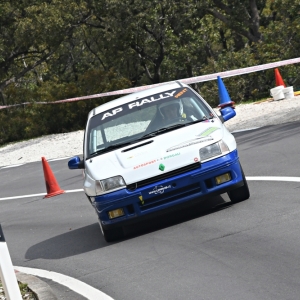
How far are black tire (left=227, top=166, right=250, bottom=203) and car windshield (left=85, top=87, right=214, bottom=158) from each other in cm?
105

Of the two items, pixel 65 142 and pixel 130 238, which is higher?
pixel 130 238

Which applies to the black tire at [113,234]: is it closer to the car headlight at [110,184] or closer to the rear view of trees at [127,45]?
the car headlight at [110,184]

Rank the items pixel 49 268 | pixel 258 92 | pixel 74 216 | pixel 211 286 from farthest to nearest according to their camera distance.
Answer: pixel 258 92
pixel 74 216
pixel 49 268
pixel 211 286

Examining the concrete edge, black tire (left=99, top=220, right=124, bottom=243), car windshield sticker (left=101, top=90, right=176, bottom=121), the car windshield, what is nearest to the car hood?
the car windshield

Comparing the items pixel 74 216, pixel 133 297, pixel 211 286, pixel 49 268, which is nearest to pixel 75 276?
pixel 49 268

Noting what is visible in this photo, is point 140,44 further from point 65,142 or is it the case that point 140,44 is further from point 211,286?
point 211,286

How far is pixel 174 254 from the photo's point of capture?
827 cm

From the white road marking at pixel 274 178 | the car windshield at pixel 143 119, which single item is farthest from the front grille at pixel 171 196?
the white road marking at pixel 274 178

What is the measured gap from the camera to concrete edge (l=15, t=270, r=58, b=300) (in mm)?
7598

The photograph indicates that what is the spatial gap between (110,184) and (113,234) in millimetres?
817

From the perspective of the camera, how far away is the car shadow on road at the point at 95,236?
9906mm

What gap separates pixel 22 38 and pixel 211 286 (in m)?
27.1

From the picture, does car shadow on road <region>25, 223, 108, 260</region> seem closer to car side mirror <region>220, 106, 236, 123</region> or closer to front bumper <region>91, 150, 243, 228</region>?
front bumper <region>91, 150, 243, 228</region>

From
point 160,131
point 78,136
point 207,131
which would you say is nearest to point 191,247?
point 207,131
